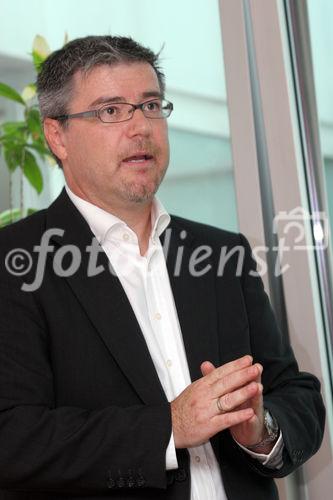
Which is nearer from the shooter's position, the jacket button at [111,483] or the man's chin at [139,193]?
the jacket button at [111,483]

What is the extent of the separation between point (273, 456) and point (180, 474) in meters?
0.21

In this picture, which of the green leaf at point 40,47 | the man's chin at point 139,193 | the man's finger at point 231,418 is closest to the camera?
the man's finger at point 231,418

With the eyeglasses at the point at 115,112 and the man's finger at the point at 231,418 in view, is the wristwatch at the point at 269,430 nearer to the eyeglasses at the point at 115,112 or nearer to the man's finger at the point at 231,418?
Result: the man's finger at the point at 231,418

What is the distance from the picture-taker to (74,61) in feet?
6.63

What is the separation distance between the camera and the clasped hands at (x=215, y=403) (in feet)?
5.22

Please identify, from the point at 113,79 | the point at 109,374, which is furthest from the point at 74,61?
Answer: the point at 109,374

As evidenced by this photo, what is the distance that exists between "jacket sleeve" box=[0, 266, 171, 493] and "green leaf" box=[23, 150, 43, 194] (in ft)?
4.66

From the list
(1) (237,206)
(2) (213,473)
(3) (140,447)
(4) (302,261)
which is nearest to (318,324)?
(4) (302,261)

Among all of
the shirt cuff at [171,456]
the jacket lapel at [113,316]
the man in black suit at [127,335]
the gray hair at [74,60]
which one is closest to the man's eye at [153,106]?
the man in black suit at [127,335]

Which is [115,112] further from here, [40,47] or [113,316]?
[40,47]

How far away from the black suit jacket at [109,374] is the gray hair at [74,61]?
0.24m

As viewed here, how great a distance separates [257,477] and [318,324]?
0.80 meters

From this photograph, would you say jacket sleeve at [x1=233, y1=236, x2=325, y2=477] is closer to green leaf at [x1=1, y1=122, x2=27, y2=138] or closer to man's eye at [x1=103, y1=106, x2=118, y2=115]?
man's eye at [x1=103, y1=106, x2=118, y2=115]

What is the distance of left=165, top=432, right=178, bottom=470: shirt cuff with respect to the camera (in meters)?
1.63
